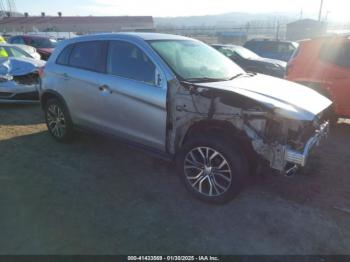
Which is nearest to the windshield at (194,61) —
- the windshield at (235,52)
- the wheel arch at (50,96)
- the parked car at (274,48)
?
the wheel arch at (50,96)

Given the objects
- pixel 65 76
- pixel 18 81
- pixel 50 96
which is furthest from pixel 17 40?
pixel 65 76

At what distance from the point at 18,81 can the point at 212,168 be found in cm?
613

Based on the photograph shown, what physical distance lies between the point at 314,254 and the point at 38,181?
3.29 meters

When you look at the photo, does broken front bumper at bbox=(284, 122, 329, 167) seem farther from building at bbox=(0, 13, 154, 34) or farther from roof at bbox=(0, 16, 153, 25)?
roof at bbox=(0, 16, 153, 25)

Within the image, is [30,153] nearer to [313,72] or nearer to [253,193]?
[253,193]

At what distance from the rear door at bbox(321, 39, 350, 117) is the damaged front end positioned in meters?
2.56

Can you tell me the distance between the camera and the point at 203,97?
136 inches

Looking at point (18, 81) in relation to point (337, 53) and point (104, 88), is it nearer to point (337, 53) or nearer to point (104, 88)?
point (104, 88)

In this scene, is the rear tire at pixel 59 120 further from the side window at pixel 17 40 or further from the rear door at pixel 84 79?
the side window at pixel 17 40

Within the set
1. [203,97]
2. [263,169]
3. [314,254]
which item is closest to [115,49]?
[203,97]

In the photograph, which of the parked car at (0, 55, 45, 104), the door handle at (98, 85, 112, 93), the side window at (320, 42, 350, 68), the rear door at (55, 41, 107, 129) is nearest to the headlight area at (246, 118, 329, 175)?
the door handle at (98, 85, 112, 93)

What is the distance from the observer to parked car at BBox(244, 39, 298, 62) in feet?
47.8

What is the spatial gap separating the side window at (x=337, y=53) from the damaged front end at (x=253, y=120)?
284cm

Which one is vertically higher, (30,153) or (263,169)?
(263,169)
